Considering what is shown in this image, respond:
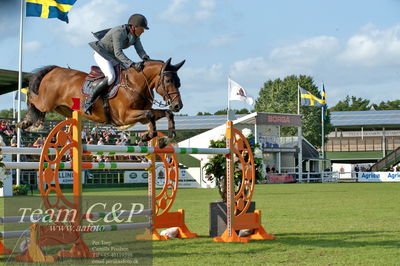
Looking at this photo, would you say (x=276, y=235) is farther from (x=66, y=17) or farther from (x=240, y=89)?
(x=240, y=89)

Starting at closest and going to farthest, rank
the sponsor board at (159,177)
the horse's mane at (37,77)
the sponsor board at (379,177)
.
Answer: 1. the horse's mane at (37,77)
2. the sponsor board at (159,177)
3. the sponsor board at (379,177)

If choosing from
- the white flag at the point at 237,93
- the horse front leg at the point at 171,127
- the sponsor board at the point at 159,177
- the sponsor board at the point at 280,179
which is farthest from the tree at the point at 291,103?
the horse front leg at the point at 171,127

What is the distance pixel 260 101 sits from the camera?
78438 millimetres

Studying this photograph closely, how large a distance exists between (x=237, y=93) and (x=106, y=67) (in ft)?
89.9

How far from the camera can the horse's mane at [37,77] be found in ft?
29.5

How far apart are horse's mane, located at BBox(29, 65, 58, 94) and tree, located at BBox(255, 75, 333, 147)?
57.6m

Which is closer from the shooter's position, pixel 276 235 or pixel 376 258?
pixel 376 258

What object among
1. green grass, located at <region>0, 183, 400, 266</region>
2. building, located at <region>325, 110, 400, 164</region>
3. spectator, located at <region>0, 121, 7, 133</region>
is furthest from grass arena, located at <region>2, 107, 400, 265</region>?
building, located at <region>325, 110, 400, 164</region>

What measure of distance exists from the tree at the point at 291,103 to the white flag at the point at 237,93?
30.8 meters

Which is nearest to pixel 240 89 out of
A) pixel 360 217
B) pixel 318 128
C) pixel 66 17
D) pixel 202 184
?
pixel 202 184

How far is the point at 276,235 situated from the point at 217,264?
3.09m

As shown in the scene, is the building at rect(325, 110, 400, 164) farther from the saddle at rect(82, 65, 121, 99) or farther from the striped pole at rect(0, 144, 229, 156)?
the saddle at rect(82, 65, 121, 99)

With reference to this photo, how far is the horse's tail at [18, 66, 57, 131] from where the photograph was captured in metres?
8.62

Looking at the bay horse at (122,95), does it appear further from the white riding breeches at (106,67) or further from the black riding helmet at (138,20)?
the black riding helmet at (138,20)
